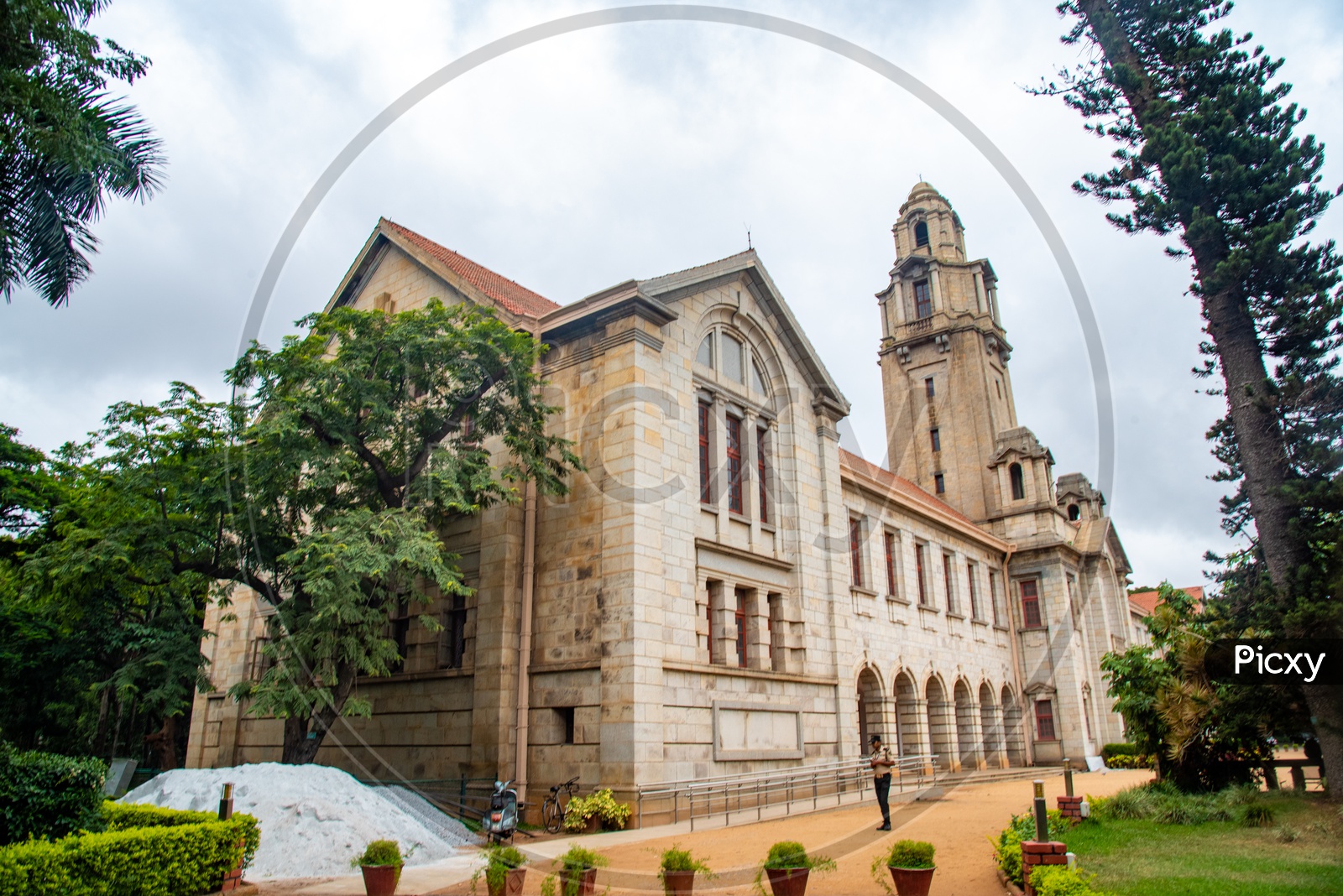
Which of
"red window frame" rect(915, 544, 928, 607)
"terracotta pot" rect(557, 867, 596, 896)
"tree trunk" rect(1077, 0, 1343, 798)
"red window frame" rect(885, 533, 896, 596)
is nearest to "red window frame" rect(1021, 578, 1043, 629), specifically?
"red window frame" rect(915, 544, 928, 607)

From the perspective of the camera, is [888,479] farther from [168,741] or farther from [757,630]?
[168,741]

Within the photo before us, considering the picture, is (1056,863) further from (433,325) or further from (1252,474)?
(433,325)

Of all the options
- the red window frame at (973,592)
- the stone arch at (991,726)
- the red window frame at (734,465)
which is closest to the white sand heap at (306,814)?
the red window frame at (734,465)

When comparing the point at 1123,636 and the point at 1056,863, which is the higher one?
the point at 1123,636

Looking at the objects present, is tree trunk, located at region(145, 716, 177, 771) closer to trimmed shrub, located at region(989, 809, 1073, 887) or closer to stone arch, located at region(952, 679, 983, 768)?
trimmed shrub, located at region(989, 809, 1073, 887)


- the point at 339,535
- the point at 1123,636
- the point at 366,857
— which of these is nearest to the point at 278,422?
the point at 339,535

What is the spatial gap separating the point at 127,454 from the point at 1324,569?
22.2 meters

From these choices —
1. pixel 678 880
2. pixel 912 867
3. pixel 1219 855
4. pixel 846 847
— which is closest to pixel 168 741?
pixel 846 847

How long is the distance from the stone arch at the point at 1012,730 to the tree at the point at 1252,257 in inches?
840

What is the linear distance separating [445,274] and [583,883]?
17429 millimetres

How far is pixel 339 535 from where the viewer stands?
15.7 metres

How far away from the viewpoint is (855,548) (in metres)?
29.3

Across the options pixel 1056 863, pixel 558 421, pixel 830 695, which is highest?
→ pixel 558 421

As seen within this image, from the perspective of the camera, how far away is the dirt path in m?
10.5
